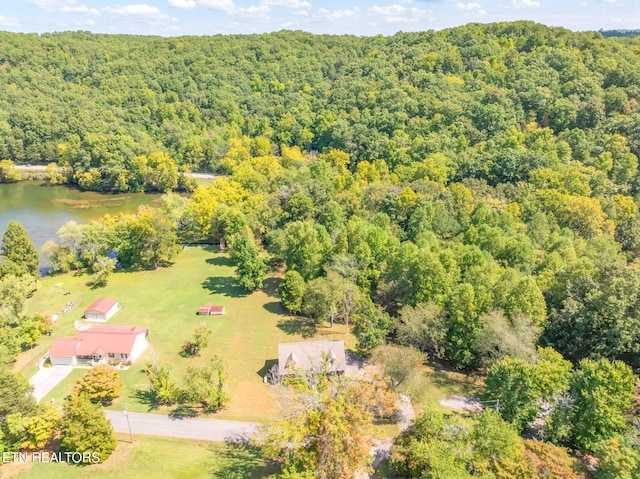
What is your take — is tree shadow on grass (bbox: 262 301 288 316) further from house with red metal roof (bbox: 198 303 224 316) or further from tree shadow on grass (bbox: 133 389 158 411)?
tree shadow on grass (bbox: 133 389 158 411)

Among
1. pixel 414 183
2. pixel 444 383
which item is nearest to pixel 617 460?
pixel 444 383

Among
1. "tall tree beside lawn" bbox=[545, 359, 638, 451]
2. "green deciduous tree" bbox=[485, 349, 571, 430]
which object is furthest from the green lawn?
"tall tree beside lawn" bbox=[545, 359, 638, 451]

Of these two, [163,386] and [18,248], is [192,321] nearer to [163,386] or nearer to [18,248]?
[163,386]

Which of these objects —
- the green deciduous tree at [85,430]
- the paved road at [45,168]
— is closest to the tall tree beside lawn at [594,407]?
the green deciduous tree at [85,430]

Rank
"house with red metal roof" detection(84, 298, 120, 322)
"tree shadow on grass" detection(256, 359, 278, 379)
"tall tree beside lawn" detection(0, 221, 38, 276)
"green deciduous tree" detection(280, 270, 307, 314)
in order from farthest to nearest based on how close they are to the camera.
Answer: "tall tree beside lawn" detection(0, 221, 38, 276), "green deciduous tree" detection(280, 270, 307, 314), "house with red metal roof" detection(84, 298, 120, 322), "tree shadow on grass" detection(256, 359, 278, 379)

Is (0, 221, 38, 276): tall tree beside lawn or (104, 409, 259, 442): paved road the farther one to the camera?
(0, 221, 38, 276): tall tree beside lawn

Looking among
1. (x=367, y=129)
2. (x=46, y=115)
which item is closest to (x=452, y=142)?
(x=367, y=129)
